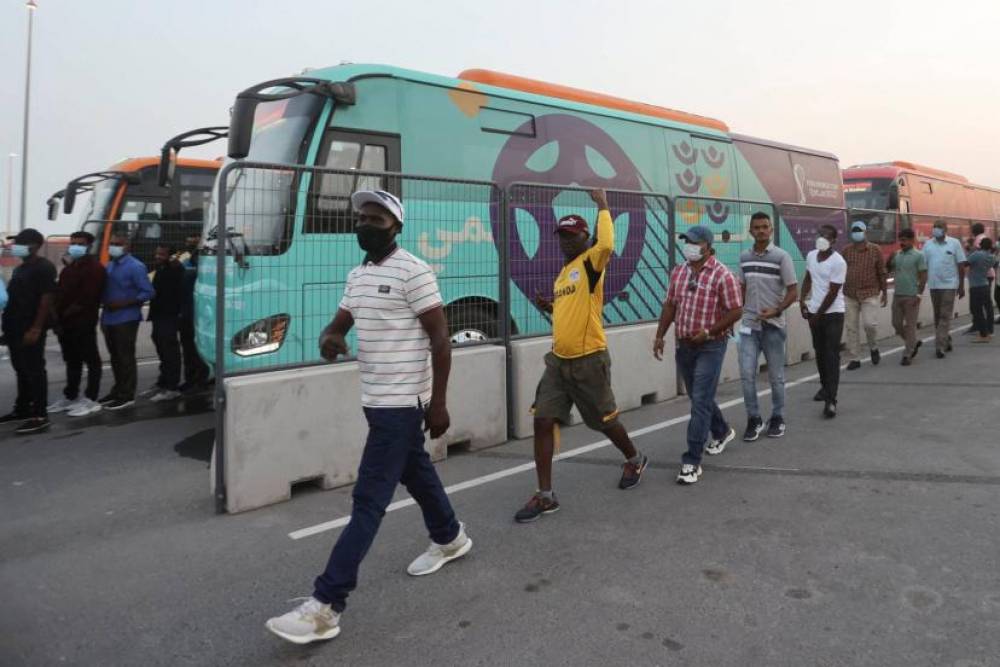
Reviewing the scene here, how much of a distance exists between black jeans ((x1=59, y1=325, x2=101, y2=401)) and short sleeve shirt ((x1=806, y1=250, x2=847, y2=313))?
752cm

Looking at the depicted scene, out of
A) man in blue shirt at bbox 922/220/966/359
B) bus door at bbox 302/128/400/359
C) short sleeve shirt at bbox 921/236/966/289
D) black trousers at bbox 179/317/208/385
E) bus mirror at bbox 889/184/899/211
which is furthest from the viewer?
bus mirror at bbox 889/184/899/211

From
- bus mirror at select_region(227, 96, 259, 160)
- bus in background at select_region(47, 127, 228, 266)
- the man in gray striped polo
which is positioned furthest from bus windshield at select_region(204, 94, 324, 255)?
bus in background at select_region(47, 127, 228, 266)

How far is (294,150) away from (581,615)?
16.4 ft

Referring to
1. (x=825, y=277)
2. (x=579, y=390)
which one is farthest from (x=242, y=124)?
(x=825, y=277)

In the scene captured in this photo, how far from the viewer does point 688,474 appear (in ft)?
15.9

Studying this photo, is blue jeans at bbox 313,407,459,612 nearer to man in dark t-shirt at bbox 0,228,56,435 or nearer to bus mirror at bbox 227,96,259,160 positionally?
bus mirror at bbox 227,96,259,160

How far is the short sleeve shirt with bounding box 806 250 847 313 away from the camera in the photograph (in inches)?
263

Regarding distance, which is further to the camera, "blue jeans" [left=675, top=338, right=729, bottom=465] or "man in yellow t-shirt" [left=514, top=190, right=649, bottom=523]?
"blue jeans" [left=675, top=338, right=729, bottom=465]

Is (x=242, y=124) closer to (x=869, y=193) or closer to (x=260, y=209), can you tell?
(x=260, y=209)

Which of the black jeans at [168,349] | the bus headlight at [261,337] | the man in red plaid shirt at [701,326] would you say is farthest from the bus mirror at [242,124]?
the man in red plaid shirt at [701,326]

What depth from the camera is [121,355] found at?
26.6 feet

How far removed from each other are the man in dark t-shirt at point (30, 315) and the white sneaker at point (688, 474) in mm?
6018

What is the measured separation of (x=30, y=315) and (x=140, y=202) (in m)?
7.42

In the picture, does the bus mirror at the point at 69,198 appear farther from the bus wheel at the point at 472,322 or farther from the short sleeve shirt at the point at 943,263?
the short sleeve shirt at the point at 943,263
